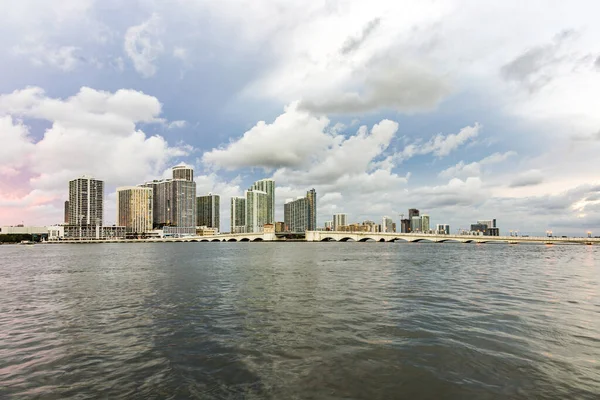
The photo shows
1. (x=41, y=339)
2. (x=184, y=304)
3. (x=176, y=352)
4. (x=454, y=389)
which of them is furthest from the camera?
(x=184, y=304)

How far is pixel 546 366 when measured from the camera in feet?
44.9

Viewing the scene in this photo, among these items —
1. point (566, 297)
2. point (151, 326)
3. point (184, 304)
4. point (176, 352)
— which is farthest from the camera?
point (566, 297)

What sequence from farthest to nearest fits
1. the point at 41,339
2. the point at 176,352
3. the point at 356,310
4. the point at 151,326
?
the point at 356,310, the point at 151,326, the point at 41,339, the point at 176,352

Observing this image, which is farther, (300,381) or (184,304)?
(184,304)

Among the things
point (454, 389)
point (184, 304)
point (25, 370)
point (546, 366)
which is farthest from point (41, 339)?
point (546, 366)

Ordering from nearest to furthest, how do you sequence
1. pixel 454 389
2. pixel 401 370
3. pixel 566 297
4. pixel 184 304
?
pixel 454 389 → pixel 401 370 → pixel 184 304 → pixel 566 297

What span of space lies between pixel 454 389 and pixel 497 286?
31.2 m

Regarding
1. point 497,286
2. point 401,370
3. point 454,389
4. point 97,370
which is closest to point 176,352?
point 97,370

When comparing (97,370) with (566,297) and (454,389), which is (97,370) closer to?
(454,389)

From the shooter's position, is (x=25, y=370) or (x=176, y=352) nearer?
(x=25, y=370)

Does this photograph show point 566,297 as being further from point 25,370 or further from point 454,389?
point 25,370

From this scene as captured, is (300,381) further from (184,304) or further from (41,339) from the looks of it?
(184,304)

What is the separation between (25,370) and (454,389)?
1725cm

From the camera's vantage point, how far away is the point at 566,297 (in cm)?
3012
